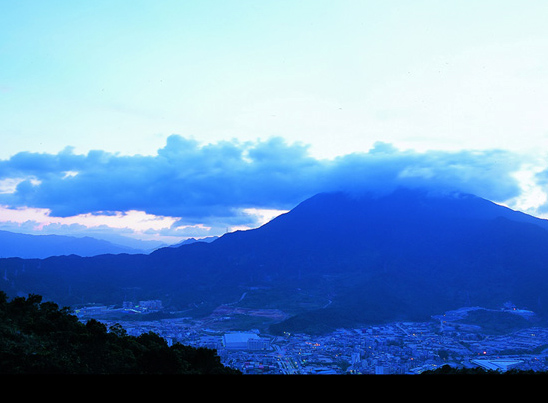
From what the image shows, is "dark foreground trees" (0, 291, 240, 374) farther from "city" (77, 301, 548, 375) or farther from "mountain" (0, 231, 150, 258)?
"mountain" (0, 231, 150, 258)

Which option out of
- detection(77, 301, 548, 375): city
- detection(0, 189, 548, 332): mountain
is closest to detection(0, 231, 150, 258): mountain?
detection(0, 189, 548, 332): mountain

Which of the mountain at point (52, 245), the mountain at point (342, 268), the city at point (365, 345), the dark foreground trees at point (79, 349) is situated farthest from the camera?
the mountain at point (52, 245)

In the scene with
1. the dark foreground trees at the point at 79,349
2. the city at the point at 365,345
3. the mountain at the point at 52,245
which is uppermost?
the mountain at the point at 52,245

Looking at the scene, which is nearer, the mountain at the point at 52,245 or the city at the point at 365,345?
the city at the point at 365,345

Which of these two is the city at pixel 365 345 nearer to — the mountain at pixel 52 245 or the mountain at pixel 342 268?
the mountain at pixel 342 268

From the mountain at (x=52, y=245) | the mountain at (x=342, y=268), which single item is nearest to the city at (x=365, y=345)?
the mountain at (x=342, y=268)

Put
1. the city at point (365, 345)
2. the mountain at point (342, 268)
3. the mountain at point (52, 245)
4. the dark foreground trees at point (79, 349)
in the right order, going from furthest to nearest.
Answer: the mountain at point (52, 245) → the mountain at point (342, 268) → the city at point (365, 345) → the dark foreground trees at point (79, 349)

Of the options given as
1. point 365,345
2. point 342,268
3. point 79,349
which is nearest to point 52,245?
point 342,268

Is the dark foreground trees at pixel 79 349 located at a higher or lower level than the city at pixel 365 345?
higher
